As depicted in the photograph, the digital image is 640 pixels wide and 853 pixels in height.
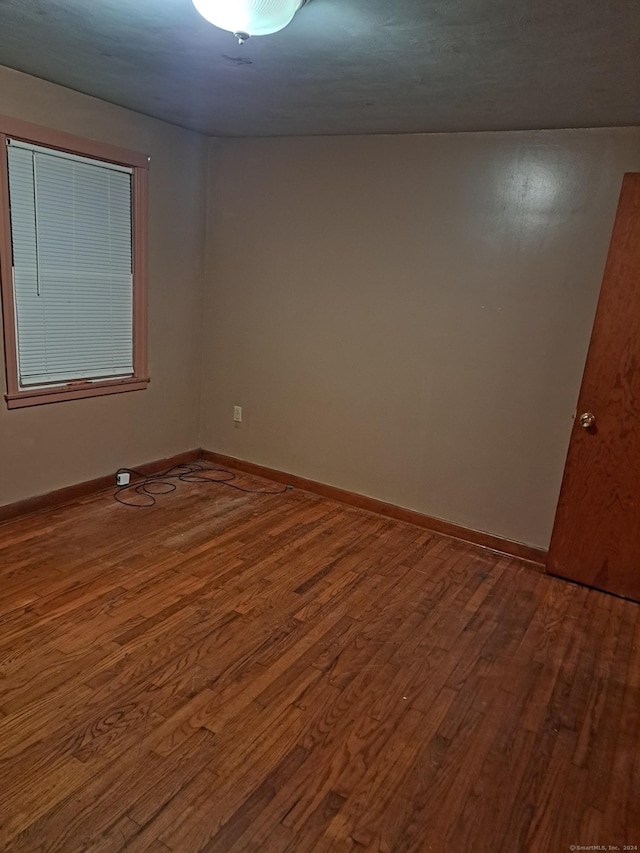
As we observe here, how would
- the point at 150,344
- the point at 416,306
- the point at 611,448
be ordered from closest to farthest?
1. the point at 611,448
2. the point at 416,306
3. the point at 150,344

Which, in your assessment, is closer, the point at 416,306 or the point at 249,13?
the point at 249,13

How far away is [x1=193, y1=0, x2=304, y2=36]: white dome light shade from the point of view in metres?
1.64

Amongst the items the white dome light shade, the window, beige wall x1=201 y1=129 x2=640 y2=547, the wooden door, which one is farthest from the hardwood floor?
the white dome light shade

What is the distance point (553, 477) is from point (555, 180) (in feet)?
5.22

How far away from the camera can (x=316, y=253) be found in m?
3.74

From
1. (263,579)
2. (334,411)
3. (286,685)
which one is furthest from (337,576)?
(334,411)

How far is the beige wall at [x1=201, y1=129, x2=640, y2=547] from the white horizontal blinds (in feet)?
2.61

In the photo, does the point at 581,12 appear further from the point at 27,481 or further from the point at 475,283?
the point at 27,481

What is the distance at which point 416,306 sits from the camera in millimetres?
3430

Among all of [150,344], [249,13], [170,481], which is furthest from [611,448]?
[150,344]

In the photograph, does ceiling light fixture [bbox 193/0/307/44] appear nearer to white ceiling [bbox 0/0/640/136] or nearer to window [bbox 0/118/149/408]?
white ceiling [bbox 0/0/640/136]

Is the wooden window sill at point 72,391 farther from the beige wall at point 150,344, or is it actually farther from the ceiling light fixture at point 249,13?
the ceiling light fixture at point 249,13

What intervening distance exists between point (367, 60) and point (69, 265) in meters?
2.09

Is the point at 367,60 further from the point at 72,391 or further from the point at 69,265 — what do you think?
the point at 72,391
